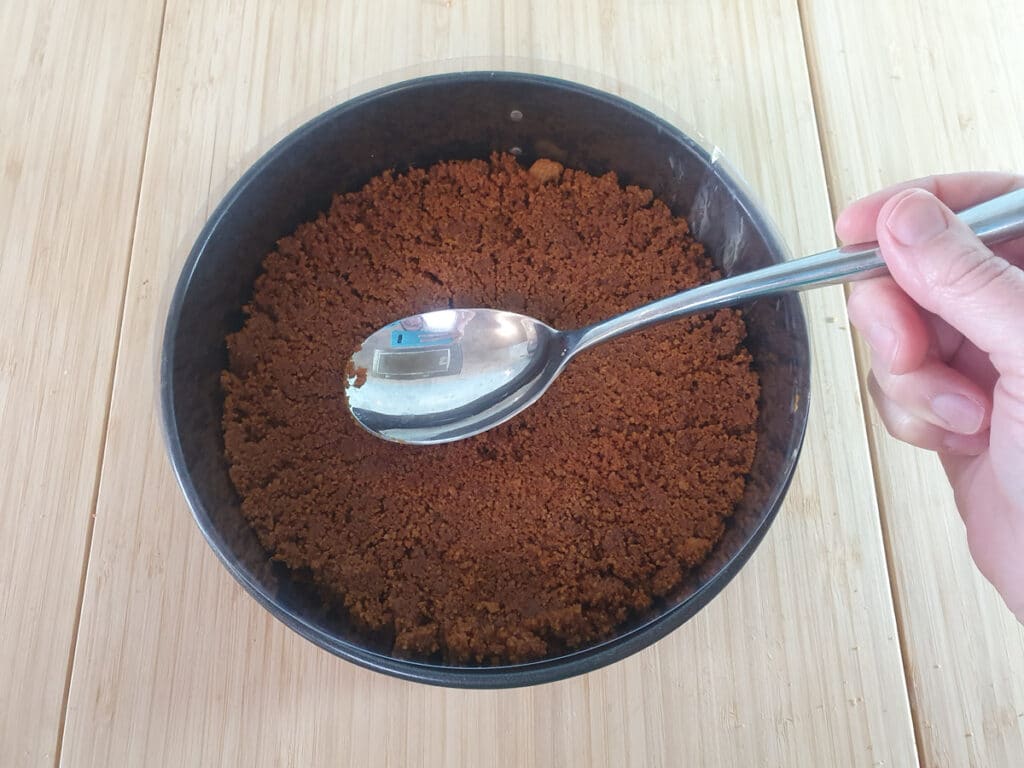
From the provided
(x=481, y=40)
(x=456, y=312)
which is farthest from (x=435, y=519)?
(x=481, y=40)

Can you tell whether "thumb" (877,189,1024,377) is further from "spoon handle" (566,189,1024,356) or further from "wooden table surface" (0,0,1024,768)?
"wooden table surface" (0,0,1024,768)

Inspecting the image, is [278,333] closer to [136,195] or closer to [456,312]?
[456,312]

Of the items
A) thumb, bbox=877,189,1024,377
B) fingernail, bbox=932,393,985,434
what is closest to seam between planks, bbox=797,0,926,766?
fingernail, bbox=932,393,985,434

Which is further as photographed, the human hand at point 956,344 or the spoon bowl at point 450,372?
the spoon bowl at point 450,372

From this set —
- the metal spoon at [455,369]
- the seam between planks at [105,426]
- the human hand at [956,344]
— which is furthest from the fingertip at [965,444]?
the seam between planks at [105,426]

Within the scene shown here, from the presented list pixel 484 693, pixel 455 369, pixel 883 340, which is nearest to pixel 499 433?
pixel 455 369

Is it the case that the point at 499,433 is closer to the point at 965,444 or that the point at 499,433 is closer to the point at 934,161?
the point at 965,444

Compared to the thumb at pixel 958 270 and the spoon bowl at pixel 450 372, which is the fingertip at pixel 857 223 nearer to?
the thumb at pixel 958 270
